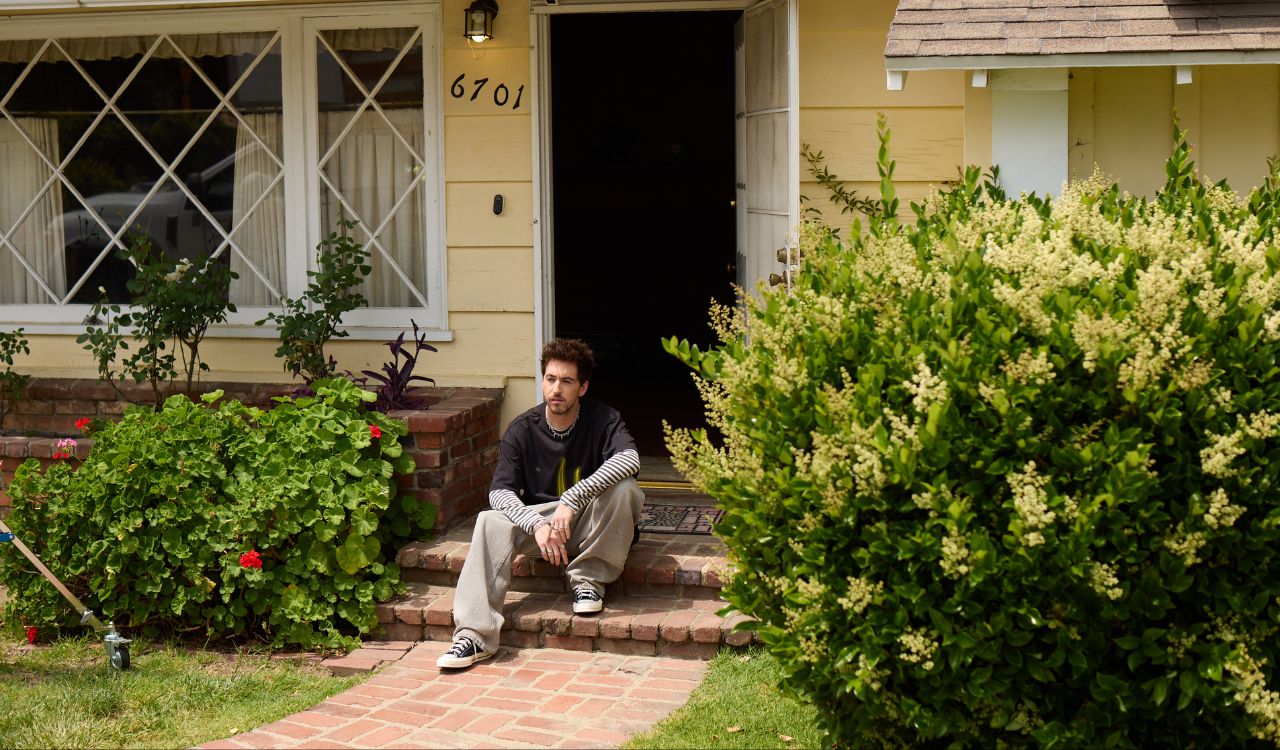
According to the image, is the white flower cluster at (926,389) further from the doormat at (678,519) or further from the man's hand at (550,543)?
the doormat at (678,519)

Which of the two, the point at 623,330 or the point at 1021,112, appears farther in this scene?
the point at 623,330

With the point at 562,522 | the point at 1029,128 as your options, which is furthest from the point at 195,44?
the point at 1029,128

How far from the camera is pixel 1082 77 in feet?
19.6

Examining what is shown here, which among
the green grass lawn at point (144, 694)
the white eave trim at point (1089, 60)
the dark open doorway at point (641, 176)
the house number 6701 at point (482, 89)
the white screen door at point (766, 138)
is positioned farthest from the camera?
the dark open doorway at point (641, 176)

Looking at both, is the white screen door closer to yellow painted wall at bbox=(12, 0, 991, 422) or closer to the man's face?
yellow painted wall at bbox=(12, 0, 991, 422)

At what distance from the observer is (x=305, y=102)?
23.9 feet

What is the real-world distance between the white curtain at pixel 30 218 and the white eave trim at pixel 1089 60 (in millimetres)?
4938

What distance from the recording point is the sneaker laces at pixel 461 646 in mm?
5418

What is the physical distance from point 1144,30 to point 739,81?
2.32 metres

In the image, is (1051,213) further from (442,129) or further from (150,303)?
(150,303)

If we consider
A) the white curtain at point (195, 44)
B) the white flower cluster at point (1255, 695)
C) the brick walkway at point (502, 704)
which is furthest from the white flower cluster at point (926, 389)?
the white curtain at point (195, 44)

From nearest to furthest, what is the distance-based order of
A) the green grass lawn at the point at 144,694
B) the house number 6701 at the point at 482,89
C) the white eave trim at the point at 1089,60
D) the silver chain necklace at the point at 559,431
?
the green grass lawn at the point at 144,694 < the white eave trim at the point at 1089,60 < the silver chain necklace at the point at 559,431 < the house number 6701 at the point at 482,89

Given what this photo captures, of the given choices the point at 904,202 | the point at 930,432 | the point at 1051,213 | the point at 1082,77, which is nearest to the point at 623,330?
the point at 904,202

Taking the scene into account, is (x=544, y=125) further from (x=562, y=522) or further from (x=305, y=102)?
(x=562, y=522)
